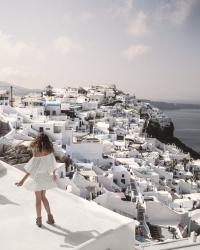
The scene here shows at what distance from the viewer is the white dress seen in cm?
446

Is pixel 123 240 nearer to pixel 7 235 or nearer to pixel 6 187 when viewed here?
pixel 7 235

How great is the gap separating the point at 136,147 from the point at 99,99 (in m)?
27.6

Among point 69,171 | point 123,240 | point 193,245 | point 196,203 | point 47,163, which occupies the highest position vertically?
point 47,163

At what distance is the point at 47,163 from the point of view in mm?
4508

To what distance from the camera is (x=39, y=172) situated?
176 inches

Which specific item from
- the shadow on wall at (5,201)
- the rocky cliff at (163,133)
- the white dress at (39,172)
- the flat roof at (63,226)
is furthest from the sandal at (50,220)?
the rocky cliff at (163,133)

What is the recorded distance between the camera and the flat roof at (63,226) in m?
3.88

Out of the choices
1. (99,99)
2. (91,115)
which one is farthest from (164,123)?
(91,115)

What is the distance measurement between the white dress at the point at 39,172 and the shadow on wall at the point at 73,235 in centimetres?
53

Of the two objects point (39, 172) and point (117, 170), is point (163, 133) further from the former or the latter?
point (39, 172)

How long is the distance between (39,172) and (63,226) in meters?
0.72

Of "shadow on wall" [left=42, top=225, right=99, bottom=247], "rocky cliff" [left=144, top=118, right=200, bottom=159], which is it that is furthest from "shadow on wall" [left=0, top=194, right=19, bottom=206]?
"rocky cliff" [left=144, top=118, right=200, bottom=159]

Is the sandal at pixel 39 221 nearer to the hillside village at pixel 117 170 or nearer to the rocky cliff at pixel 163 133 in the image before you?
the hillside village at pixel 117 170

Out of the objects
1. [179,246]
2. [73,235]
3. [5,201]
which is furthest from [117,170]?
[73,235]
